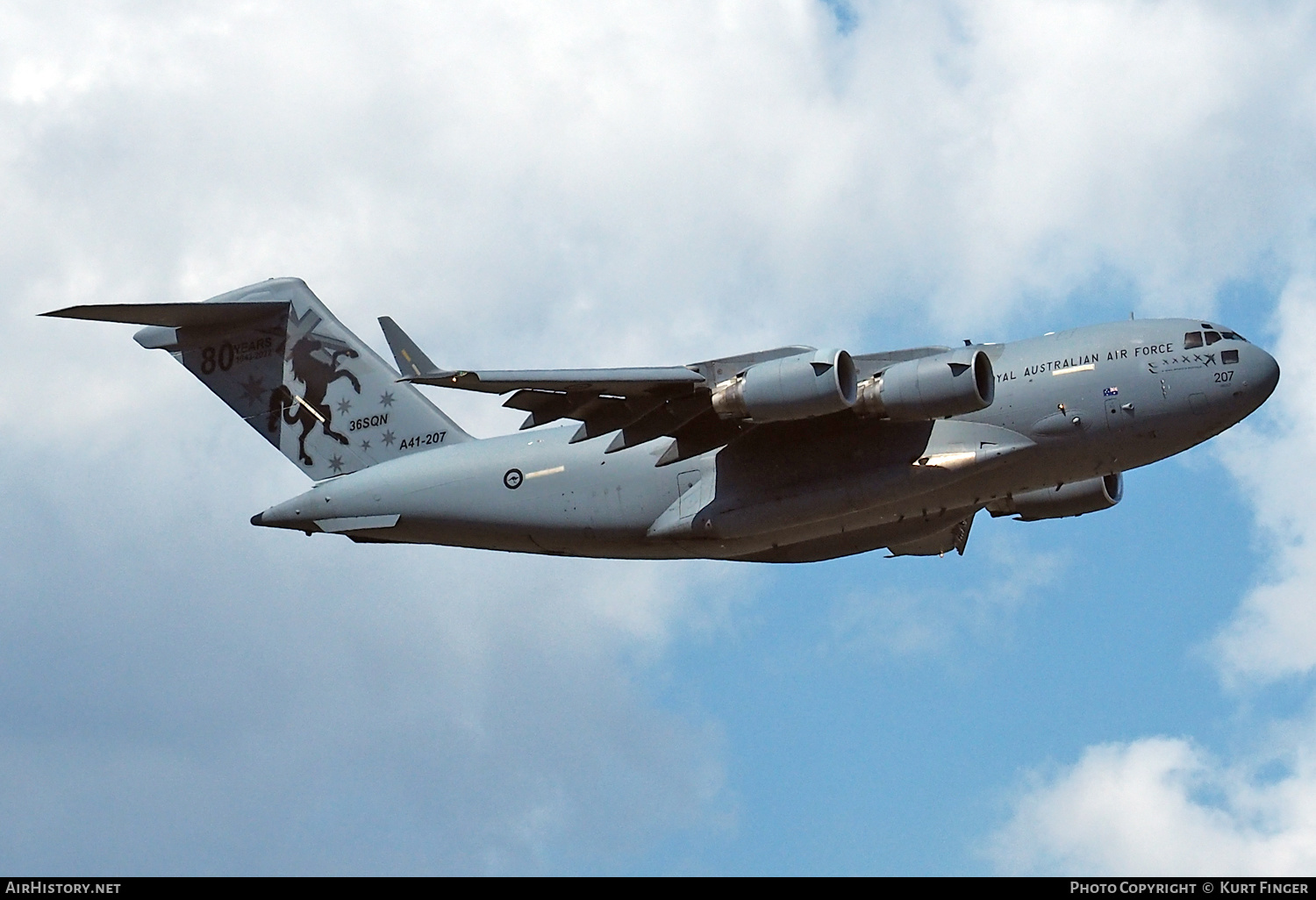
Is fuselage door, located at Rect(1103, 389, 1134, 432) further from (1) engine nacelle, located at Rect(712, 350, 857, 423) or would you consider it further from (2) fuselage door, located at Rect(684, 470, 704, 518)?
(2) fuselage door, located at Rect(684, 470, 704, 518)

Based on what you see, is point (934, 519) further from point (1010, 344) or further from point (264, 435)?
A: point (264, 435)

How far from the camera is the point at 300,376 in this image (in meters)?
25.7

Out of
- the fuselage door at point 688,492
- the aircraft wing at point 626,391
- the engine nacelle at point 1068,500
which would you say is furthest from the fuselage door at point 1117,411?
the fuselage door at point 688,492

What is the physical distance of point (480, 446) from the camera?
23.5 metres

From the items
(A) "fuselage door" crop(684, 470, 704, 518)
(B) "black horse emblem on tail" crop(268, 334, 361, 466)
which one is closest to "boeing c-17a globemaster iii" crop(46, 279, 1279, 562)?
(A) "fuselage door" crop(684, 470, 704, 518)

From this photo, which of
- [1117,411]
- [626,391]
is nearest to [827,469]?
[626,391]

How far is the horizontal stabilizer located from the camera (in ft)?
76.9

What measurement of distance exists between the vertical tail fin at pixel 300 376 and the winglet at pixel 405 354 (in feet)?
12.2

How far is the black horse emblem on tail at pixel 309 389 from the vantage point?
25.3 metres

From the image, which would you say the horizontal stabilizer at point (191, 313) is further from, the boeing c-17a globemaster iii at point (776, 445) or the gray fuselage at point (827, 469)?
the gray fuselage at point (827, 469)

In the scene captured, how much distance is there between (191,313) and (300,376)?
5.67ft

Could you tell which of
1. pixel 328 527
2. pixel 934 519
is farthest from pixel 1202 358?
pixel 328 527

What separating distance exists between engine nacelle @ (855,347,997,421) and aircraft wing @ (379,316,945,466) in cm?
63
